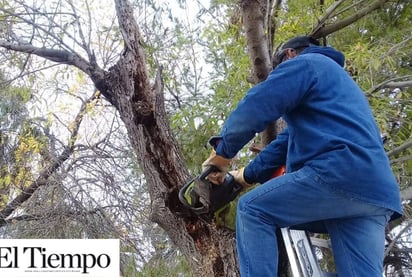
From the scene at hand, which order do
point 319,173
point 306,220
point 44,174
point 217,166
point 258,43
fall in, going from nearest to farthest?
1. point 319,173
2. point 306,220
3. point 217,166
4. point 258,43
5. point 44,174

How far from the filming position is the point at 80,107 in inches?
264

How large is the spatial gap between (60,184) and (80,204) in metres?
0.30

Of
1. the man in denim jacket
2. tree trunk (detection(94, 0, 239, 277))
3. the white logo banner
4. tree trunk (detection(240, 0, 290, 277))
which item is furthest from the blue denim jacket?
the white logo banner

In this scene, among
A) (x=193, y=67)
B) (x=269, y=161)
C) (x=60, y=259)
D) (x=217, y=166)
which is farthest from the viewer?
(x=193, y=67)

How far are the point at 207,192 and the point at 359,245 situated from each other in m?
0.82

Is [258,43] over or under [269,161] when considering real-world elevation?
over

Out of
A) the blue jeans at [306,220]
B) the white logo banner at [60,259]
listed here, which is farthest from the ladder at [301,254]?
the white logo banner at [60,259]

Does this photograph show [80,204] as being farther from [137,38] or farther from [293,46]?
[293,46]

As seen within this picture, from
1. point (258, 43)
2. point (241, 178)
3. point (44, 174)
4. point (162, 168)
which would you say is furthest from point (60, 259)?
point (44, 174)

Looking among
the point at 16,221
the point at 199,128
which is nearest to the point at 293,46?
the point at 199,128

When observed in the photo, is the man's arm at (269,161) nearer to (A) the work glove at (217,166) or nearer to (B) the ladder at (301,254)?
(A) the work glove at (217,166)

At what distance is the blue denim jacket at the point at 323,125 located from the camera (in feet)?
6.06

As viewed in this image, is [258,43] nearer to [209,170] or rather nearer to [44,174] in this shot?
[209,170]

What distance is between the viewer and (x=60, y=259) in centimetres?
326
